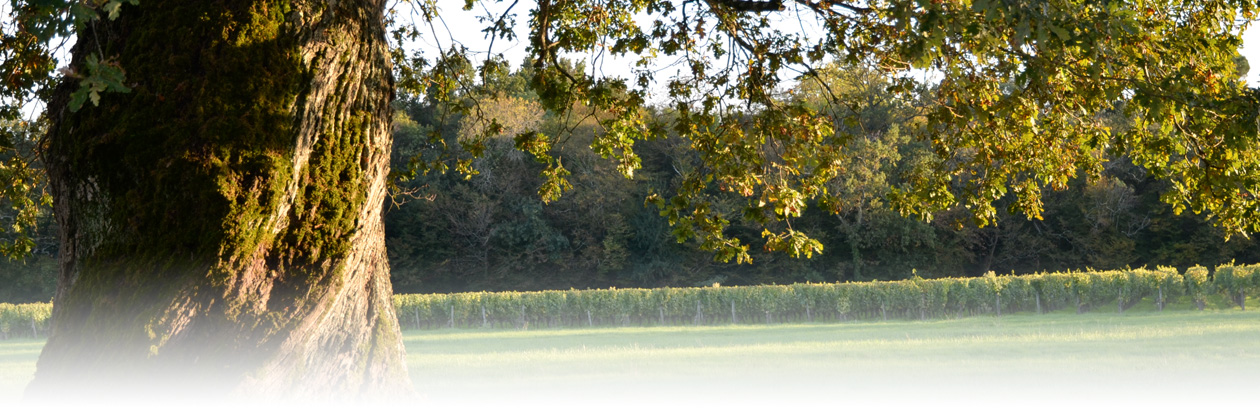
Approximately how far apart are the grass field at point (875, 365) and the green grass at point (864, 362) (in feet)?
0.10

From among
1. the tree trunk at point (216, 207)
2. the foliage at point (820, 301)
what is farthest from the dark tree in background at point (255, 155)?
the foliage at point (820, 301)

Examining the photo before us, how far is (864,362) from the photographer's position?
47.1ft

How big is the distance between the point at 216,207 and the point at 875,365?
38.1ft

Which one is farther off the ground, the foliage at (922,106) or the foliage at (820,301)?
the foliage at (922,106)

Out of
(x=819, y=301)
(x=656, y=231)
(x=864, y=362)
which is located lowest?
(x=864, y=362)

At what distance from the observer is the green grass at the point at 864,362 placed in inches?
433

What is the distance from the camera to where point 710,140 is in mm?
7969

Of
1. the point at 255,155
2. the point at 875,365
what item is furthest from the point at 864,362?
the point at 255,155

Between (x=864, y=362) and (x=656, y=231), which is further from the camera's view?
(x=656, y=231)

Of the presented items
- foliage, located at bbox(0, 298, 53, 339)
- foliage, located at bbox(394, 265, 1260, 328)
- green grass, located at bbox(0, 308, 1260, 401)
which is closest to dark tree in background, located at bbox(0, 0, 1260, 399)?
green grass, located at bbox(0, 308, 1260, 401)

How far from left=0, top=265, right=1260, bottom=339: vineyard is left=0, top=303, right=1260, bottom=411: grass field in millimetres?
3361

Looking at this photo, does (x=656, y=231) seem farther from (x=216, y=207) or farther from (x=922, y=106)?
(x=216, y=207)

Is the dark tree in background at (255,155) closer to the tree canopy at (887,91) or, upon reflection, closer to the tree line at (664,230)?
the tree canopy at (887,91)

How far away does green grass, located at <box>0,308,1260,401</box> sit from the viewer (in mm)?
10992
